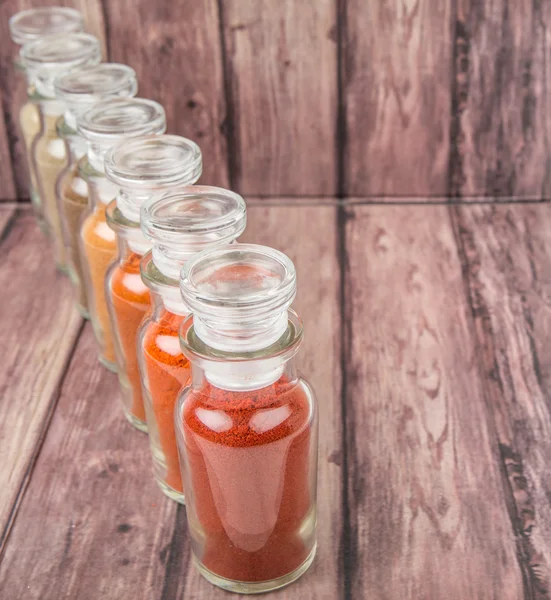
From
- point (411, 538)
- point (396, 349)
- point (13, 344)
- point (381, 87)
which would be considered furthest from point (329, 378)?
point (381, 87)

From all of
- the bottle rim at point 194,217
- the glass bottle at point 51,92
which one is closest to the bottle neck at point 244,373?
the bottle rim at point 194,217

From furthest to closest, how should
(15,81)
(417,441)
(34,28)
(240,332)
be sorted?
(15,81) → (34,28) → (417,441) → (240,332)

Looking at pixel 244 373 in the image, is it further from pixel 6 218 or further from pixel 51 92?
pixel 6 218

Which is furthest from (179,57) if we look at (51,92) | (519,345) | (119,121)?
(519,345)

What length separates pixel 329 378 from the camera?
3.18 ft

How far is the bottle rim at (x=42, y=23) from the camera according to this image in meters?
1.20


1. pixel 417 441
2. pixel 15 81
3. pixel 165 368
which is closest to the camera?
pixel 165 368

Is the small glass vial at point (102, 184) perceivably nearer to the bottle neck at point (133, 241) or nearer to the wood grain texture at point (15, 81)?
the bottle neck at point (133, 241)

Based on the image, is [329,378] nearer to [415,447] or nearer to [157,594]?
[415,447]

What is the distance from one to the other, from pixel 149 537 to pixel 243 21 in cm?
77

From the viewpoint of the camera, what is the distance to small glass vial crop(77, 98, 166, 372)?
0.89 metres

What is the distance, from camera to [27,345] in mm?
1054

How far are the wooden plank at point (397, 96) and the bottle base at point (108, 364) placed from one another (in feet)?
1.72

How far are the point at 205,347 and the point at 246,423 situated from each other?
0.06 m
